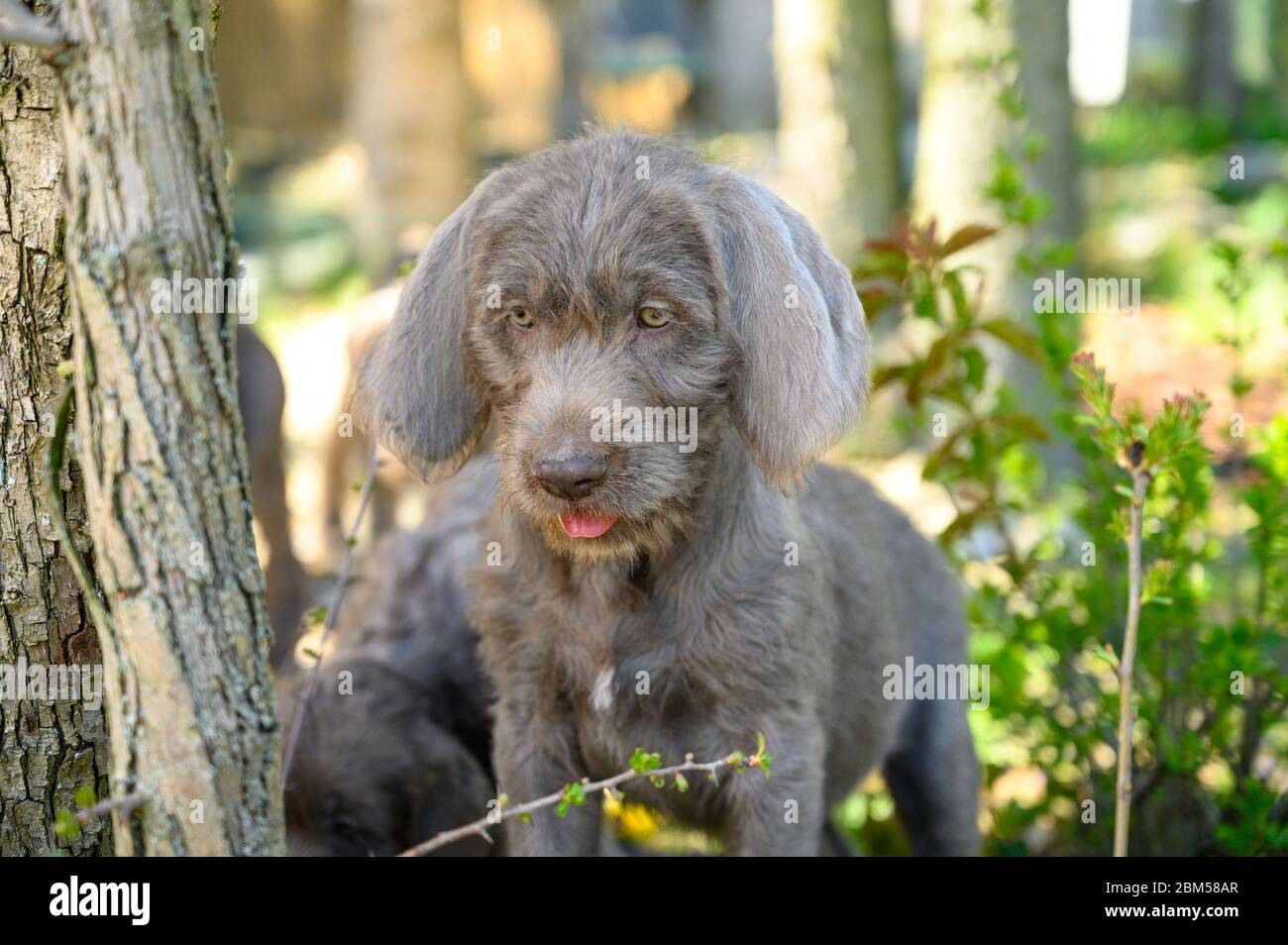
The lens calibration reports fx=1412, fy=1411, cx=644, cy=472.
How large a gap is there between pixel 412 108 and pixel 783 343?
33.4 ft

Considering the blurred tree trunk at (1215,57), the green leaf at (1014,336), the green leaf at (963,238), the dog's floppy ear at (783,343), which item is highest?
the blurred tree trunk at (1215,57)

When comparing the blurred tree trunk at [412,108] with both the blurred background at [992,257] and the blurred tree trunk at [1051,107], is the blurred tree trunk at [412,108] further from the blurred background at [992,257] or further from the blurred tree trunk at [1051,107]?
the blurred tree trunk at [1051,107]

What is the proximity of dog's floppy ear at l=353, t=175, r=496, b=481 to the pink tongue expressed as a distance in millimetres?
484

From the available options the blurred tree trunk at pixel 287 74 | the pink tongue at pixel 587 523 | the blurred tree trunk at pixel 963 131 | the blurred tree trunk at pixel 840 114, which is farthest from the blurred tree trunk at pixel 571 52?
the pink tongue at pixel 587 523

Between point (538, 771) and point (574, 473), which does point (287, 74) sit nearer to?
point (538, 771)

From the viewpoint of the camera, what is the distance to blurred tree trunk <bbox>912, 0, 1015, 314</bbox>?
787cm

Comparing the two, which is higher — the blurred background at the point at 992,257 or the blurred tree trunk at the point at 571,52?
the blurred tree trunk at the point at 571,52

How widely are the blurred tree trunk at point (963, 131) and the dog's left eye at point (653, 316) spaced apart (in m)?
4.94

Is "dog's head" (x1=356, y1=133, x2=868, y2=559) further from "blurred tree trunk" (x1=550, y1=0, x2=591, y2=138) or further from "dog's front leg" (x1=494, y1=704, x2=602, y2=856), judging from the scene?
"blurred tree trunk" (x1=550, y1=0, x2=591, y2=138)

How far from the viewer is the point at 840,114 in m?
9.57

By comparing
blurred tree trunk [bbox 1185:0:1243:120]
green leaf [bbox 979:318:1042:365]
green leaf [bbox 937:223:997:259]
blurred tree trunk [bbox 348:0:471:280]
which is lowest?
green leaf [bbox 979:318:1042:365]

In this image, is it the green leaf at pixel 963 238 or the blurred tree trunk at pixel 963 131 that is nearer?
the green leaf at pixel 963 238

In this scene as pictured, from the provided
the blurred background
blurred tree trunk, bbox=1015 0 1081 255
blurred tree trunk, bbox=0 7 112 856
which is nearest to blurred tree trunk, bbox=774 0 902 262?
the blurred background

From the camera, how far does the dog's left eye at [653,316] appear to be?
3.19 m
